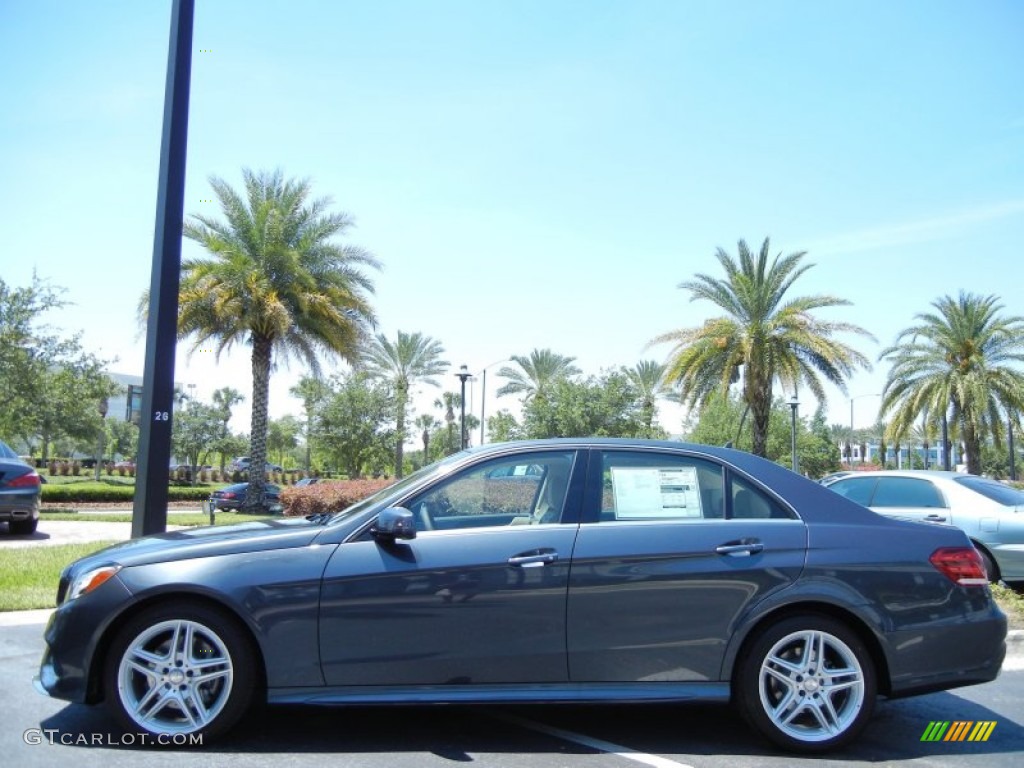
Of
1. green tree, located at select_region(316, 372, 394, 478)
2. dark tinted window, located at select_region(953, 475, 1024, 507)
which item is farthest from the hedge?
dark tinted window, located at select_region(953, 475, 1024, 507)

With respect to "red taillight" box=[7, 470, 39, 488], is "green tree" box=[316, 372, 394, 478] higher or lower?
higher

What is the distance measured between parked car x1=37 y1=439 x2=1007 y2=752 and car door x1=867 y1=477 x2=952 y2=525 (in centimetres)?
508

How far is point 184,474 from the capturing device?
58.8m

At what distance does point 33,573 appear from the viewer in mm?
8375

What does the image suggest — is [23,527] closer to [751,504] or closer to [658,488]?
[658,488]

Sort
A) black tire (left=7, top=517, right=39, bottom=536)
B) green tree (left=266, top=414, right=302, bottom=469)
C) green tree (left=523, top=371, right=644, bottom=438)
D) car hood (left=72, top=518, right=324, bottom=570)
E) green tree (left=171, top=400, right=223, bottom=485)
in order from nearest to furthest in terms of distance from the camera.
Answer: car hood (left=72, top=518, right=324, bottom=570) < black tire (left=7, top=517, right=39, bottom=536) < green tree (left=523, top=371, right=644, bottom=438) < green tree (left=171, top=400, right=223, bottom=485) < green tree (left=266, top=414, right=302, bottom=469)

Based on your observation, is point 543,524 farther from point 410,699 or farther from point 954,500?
point 954,500

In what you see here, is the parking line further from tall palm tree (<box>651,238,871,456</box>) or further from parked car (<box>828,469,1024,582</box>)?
tall palm tree (<box>651,238,871,456</box>)

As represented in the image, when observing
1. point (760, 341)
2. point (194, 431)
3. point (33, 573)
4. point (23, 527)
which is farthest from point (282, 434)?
point (33, 573)

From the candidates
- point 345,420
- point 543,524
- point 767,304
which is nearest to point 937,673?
point 543,524

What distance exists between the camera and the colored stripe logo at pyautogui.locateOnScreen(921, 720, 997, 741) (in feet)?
14.8

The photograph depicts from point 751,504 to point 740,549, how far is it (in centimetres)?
31

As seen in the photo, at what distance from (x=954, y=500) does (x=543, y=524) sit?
6640 millimetres

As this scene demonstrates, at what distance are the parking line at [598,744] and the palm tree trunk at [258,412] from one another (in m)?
20.9
